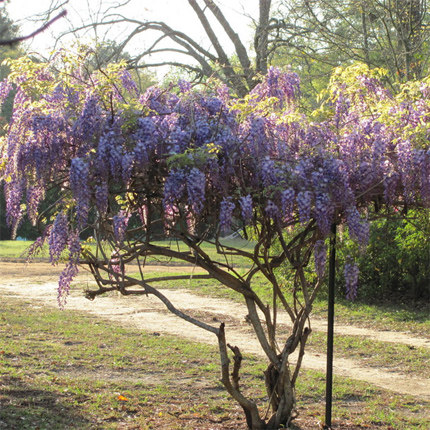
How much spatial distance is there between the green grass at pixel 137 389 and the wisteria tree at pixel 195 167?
0.96 metres

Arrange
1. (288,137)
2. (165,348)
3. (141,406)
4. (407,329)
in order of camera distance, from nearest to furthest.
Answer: (288,137)
(141,406)
(165,348)
(407,329)

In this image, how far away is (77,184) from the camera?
4.05m

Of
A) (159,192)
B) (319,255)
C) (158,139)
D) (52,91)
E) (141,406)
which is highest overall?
(52,91)

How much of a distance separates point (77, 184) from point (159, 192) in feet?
1.92

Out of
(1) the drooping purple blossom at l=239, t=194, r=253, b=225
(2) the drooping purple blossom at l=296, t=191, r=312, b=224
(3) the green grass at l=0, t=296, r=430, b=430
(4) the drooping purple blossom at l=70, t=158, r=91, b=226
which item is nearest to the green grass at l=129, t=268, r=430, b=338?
(3) the green grass at l=0, t=296, r=430, b=430

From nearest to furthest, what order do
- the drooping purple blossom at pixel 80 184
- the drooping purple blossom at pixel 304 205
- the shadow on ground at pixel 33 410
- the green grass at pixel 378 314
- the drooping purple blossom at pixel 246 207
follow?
the drooping purple blossom at pixel 80 184 < the drooping purple blossom at pixel 246 207 < the drooping purple blossom at pixel 304 205 < the shadow on ground at pixel 33 410 < the green grass at pixel 378 314

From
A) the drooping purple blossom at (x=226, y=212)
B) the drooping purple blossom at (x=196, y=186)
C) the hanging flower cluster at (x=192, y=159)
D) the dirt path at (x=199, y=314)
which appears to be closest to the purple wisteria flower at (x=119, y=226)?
the hanging flower cluster at (x=192, y=159)

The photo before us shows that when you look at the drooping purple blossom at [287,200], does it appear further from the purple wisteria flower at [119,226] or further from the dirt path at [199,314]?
the dirt path at [199,314]

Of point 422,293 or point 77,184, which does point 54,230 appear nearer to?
point 77,184

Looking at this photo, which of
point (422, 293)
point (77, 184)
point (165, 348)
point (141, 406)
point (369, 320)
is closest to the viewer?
point (77, 184)

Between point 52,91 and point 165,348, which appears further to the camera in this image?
point 165,348

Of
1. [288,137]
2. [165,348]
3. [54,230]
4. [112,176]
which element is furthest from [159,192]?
[165,348]

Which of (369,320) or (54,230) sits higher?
(54,230)

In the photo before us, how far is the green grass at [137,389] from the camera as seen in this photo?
538cm
